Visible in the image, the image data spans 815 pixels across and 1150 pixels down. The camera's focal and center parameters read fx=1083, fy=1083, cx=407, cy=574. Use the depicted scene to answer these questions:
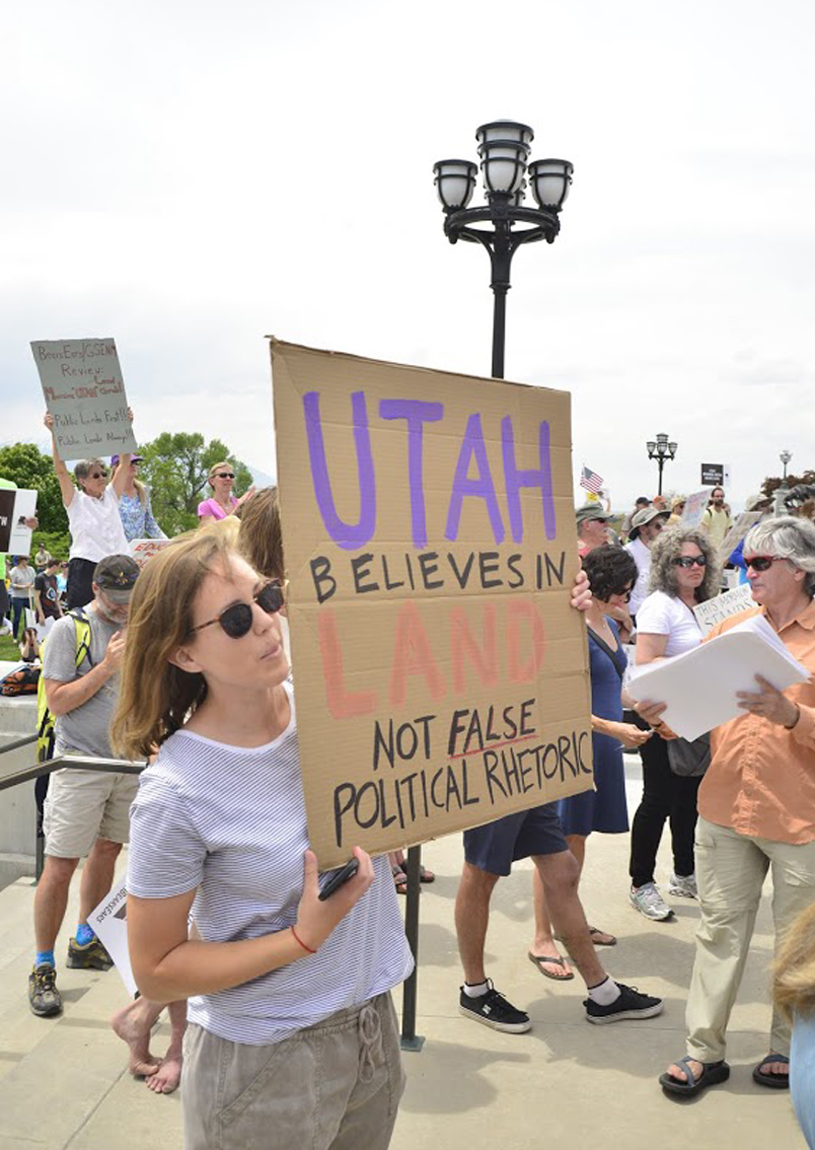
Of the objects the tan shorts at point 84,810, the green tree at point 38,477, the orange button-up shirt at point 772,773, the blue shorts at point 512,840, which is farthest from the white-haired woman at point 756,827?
the green tree at point 38,477

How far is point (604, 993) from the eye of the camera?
13.0ft

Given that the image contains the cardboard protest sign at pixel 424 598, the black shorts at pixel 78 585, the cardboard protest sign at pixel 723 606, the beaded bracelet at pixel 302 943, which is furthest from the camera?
the black shorts at pixel 78 585

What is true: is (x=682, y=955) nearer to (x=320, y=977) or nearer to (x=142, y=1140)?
(x=142, y=1140)

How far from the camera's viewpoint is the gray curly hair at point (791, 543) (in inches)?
135

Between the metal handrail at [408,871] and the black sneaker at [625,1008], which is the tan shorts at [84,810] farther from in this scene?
the black sneaker at [625,1008]

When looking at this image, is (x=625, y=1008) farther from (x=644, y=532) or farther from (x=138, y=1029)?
(x=644, y=532)

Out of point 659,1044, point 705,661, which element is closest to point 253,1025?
point 705,661

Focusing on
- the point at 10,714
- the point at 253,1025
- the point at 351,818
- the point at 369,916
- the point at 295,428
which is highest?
the point at 295,428

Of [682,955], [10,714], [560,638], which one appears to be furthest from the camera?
[10,714]

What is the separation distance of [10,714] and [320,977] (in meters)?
6.27

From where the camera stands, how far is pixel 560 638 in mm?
2746

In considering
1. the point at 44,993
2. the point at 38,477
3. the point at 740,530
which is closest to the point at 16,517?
the point at 740,530

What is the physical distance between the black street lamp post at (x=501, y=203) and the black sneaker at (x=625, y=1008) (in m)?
6.36

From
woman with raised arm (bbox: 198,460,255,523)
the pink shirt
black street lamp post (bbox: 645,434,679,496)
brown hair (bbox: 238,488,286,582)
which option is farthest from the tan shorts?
black street lamp post (bbox: 645,434,679,496)
